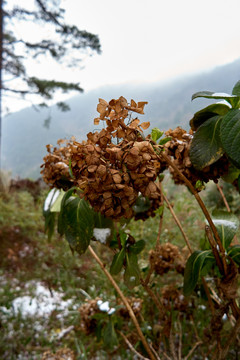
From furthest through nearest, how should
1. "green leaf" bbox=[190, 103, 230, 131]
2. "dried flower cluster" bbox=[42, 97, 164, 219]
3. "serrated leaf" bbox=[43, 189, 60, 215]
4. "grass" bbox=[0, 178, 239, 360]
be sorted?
"grass" bbox=[0, 178, 239, 360] < "serrated leaf" bbox=[43, 189, 60, 215] < "green leaf" bbox=[190, 103, 230, 131] < "dried flower cluster" bbox=[42, 97, 164, 219]

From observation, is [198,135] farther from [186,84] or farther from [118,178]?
[186,84]

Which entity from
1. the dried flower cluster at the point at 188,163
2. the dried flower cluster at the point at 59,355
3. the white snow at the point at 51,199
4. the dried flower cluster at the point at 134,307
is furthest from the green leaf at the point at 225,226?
the dried flower cluster at the point at 59,355

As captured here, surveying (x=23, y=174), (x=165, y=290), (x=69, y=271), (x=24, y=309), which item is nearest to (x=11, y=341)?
(x=24, y=309)

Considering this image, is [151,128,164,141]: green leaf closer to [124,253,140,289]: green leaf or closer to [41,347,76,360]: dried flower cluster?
[124,253,140,289]: green leaf

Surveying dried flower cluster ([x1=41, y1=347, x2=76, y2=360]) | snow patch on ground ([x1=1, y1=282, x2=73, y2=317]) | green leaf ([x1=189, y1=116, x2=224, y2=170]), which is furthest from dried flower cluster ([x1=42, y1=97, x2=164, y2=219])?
snow patch on ground ([x1=1, y1=282, x2=73, y2=317])

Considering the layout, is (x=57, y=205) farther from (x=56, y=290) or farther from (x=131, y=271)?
(x=56, y=290)

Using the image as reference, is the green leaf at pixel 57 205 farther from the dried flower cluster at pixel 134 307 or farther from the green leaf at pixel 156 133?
the dried flower cluster at pixel 134 307
